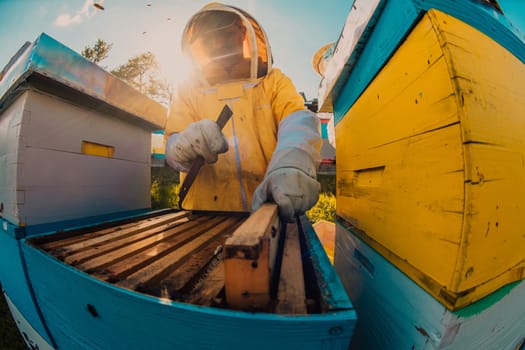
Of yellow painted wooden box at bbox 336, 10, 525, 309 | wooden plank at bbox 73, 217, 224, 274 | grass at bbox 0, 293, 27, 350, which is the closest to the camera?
yellow painted wooden box at bbox 336, 10, 525, 309

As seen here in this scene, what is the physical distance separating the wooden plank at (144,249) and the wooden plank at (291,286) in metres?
0.49

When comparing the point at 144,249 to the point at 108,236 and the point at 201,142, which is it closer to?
the point at 108,236

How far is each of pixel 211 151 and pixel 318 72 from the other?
158 cm

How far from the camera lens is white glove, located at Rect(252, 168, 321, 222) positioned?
2.83ft

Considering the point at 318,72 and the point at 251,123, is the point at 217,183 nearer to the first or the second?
the point at 251,123

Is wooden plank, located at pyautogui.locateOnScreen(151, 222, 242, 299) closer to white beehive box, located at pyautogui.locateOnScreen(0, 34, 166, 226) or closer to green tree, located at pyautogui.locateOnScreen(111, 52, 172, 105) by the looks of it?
white beehive box, located at pyautogui.locateOnScreen(0, 34, 166, 226)

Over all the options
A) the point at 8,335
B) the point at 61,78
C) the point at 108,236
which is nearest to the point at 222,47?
the point at 61,78

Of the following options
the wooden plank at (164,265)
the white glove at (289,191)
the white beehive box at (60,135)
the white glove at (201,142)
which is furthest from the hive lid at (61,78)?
the white glove at (289,191)

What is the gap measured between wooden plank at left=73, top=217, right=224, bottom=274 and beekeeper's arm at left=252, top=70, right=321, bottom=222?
38 centimetres

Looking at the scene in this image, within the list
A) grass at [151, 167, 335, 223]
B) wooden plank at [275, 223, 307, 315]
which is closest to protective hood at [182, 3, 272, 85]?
wooden plank at [275, 223, 307, 315]

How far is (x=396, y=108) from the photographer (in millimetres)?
550

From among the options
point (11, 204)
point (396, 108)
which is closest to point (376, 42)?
point (396, 108)

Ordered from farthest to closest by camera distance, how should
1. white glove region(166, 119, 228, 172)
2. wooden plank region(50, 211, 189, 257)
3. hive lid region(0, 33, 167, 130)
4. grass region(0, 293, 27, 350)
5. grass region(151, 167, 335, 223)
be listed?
grass region(151, 167, 335, 223)
grass region(0, 293, 27, 350)
white glove region(166, 119, 228, 172)
hive lid region(0, 33, 167, 130)
wooden plank region(50, 211, 189, 257)

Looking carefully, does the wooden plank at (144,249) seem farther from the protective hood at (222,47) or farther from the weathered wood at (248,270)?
the protective hood at (222,47)
